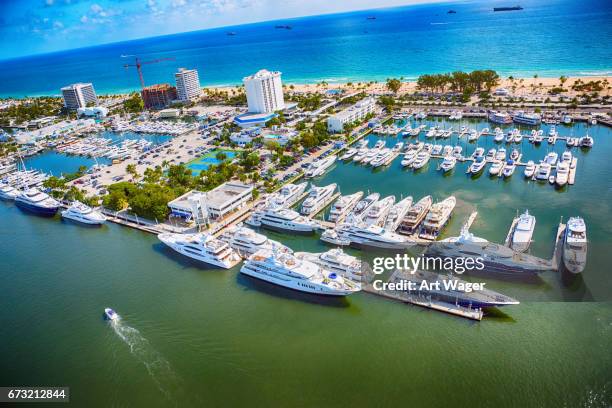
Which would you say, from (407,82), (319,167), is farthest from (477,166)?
(407,82)

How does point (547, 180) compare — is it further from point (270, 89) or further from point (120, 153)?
point (120, 153)

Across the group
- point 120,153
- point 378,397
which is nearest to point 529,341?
point 378,397

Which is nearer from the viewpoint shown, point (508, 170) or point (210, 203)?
point (210, 203)

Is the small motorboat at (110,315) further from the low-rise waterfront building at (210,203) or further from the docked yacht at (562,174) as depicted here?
the docked yacht at (562,174)

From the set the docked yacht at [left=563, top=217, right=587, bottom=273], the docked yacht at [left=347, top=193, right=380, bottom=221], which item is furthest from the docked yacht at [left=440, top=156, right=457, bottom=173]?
the docked yacht at [left=563, top=217, right=587, bottom=273]

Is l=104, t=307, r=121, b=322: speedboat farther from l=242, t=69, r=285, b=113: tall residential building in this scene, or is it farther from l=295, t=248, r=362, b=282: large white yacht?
l=242, t=69, r=285, b=113: tall residential building

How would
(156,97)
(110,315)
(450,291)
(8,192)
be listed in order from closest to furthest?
(450,291) → (110,315) → (8,192) → (156,97)

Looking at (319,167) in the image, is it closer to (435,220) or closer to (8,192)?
(435,220)
